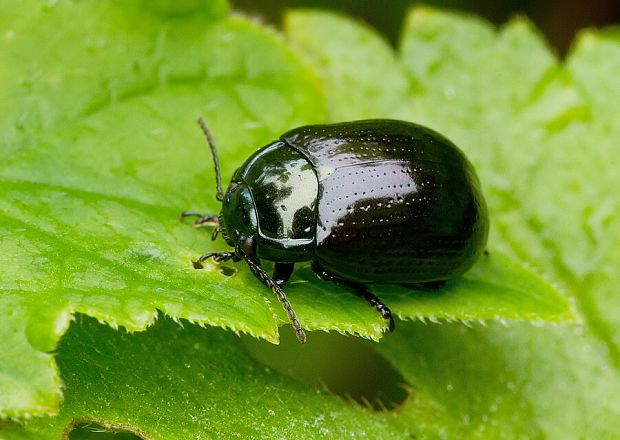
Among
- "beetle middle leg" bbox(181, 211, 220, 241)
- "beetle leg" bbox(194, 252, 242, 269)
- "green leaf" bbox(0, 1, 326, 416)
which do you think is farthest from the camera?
"beetle middle leg" bbox(181, 211, 220, 241)

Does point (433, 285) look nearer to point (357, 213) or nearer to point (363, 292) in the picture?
point (363, 292)

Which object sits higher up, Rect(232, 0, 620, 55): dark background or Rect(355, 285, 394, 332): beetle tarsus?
Rect(232, 0, 620, 55): dark background

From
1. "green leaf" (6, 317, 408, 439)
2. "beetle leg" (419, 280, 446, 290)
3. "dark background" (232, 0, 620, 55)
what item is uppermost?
"dark background" (232, 0, 620, 55)

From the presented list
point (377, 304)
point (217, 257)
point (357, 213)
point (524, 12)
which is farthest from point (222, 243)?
point (524, 12)

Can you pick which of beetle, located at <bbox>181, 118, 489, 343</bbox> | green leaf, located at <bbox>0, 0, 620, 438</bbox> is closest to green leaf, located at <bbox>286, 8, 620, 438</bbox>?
green leaf, located at <bbox>0, 0, 620, 438</bbox>

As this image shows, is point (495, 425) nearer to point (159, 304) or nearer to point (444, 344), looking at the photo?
point (444, 344)

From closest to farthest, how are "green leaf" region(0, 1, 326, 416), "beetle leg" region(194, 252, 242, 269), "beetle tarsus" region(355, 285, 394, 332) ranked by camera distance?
"green leaf" region(0, 1, 326, 416) < "beetle leg" region(194, 252, 242, 269) < "beetle tarsus" region(355, 285, 394, 332)

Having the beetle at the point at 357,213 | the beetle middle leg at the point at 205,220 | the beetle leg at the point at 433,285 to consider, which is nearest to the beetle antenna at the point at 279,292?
the beetle at the point at 357,213

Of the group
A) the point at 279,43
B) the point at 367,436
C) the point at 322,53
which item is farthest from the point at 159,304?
the point at 322,53

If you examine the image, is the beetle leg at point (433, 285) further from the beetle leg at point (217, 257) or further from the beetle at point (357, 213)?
the beetle leg at point (217, 257)

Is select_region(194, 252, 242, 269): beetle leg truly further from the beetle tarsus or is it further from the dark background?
the dark background
